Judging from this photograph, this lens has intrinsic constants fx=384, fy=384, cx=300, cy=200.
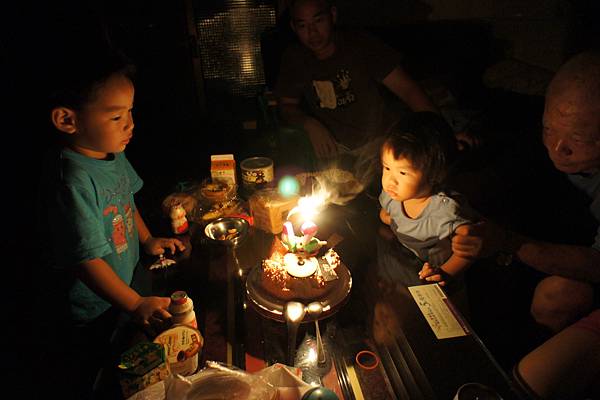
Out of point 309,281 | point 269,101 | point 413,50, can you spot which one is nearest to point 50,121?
point 309,281

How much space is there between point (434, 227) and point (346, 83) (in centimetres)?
190

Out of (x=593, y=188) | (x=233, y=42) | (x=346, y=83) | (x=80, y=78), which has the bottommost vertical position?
(x=593, y=188)

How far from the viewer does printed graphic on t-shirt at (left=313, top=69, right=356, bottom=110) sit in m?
3.40

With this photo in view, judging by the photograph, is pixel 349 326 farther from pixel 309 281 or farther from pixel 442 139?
pixel 442 139

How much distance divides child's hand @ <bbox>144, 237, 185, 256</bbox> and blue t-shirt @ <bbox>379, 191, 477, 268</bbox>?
46.0 inches

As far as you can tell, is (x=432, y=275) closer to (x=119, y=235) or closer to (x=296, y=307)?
(x=296, y=307)

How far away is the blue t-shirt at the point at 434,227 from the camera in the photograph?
1.89 meters

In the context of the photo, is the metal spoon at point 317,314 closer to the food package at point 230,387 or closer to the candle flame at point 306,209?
the food package at point 230,387

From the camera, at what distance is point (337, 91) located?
346 centimetres

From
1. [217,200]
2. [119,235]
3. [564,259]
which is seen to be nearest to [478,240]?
[564,259]

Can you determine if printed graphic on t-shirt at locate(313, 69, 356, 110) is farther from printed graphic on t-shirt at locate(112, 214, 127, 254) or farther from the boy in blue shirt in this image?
printed graphic on t-shirt at locate(112, 214, 127, 254)

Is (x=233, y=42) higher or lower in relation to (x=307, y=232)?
higher

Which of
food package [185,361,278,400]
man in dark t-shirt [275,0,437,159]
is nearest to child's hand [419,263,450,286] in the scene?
food package [185,361,278,400]

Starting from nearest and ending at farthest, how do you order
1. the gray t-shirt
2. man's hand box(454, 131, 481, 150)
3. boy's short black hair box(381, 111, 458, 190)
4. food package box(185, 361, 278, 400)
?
food package box(185, 361, 278, 400), boy's short black hair box(381, 111, 458, 190), man's hand box(454, 131, 481, 150), the gray t-shirt
